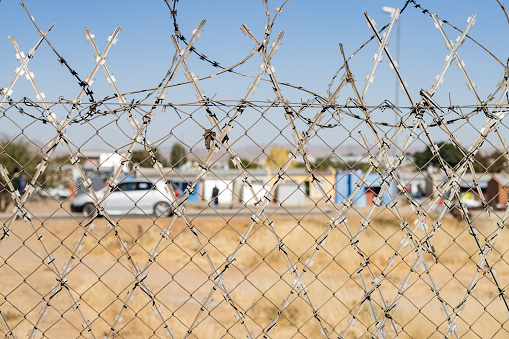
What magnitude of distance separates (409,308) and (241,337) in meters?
1.93

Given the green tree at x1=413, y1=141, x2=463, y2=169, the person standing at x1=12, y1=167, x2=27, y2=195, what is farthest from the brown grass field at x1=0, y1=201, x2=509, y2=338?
the green tree at x1=413, y1=141, x2=463, y2=169

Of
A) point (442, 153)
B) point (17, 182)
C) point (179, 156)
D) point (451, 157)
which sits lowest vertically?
point (442, 153)

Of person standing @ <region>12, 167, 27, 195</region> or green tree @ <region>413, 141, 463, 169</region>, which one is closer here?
person standing @ <region>12, 167, 27, 195</region>

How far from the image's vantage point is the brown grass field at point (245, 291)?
9.36ft

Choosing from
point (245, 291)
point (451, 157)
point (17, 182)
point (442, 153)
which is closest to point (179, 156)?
point (451, 157)

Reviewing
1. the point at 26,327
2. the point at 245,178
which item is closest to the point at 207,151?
the point at 245,178

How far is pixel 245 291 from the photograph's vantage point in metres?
6.69

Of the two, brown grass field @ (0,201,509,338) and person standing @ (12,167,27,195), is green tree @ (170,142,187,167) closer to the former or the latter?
brown grass field @ (0,201,509,338)

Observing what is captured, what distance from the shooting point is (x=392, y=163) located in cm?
242

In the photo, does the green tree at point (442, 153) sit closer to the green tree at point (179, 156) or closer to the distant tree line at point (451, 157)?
the distant tree line at point (451, 157)

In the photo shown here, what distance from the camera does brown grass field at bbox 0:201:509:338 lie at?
9.36 feet

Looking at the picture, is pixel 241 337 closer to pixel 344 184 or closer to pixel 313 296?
pixel 313 296

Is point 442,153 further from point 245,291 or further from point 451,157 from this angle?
point 451,157

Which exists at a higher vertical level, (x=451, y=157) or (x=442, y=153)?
(x=451, y=157)
